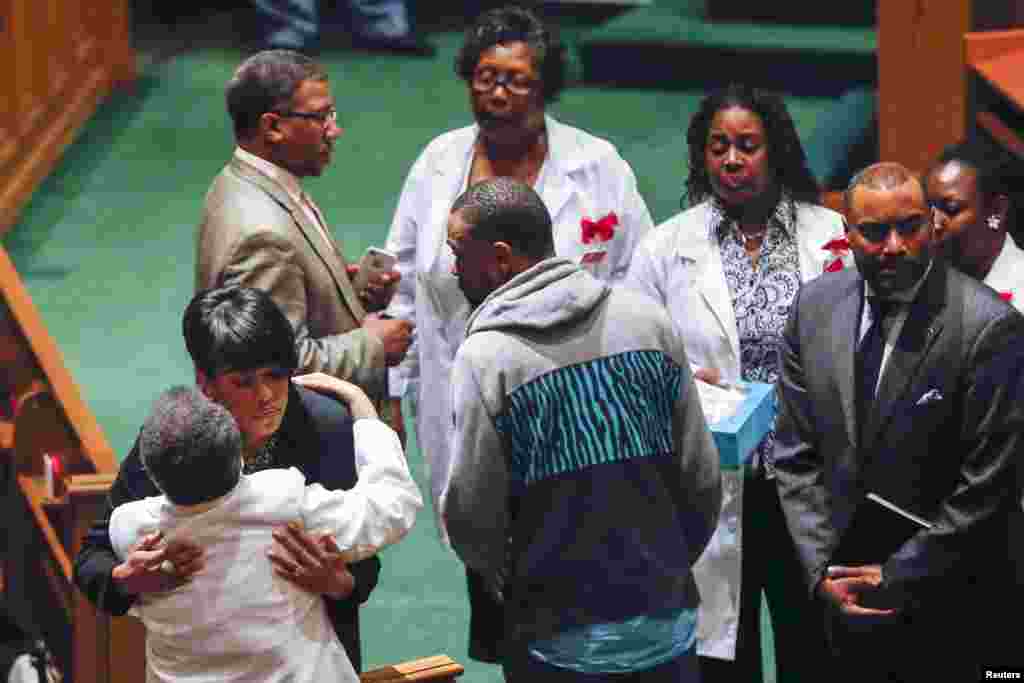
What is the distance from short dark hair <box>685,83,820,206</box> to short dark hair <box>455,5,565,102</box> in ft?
1.68

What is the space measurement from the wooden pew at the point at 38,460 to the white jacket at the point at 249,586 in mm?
1442

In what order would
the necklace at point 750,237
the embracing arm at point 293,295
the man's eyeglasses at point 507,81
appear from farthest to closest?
the man's eyeglasses at point 507,81 < the necklace at point 750,237 < the embracing arm at point 293,295

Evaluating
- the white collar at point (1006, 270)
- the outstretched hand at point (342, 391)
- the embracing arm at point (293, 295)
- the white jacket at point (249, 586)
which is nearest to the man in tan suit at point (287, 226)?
the embracing arm at point (293, 295)

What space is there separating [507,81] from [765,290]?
94 cm

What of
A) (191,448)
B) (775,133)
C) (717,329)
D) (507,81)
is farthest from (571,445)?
(507,81)

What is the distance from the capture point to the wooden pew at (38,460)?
5.35 metres

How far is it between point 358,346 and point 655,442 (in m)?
1.20

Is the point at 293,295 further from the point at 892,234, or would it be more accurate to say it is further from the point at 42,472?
the point at 892,234

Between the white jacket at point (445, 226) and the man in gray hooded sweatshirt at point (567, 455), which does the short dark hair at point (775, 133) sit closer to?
the white jacket at point (445, 226)

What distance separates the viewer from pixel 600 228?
5371 mm

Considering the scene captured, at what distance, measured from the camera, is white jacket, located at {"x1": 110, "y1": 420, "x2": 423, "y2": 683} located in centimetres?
353

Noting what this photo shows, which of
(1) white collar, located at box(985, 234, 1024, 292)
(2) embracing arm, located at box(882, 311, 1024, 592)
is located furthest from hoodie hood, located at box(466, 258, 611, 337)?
(1) white collar, located at box(985, 234, 1024, 292)

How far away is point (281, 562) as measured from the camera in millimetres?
3549

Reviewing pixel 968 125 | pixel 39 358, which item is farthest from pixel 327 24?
pixel 39 358
